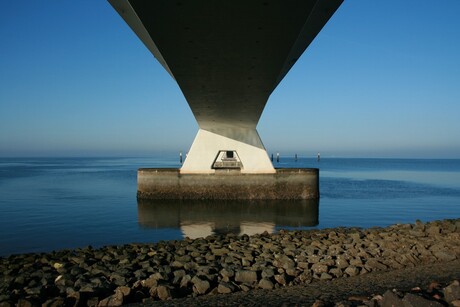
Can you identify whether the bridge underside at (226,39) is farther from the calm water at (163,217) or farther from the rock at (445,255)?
the calm water at (163,217)

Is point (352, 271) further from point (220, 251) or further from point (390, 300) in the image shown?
point (220, 251)

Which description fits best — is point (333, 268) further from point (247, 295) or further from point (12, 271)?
point (12, 271)

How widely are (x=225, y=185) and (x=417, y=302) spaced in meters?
20.2

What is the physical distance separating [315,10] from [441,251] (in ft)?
19.5

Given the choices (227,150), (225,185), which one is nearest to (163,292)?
(225,185)

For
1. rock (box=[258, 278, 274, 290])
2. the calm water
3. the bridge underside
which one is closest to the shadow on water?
the calm water

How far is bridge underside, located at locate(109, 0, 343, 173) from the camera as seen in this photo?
7855 mm

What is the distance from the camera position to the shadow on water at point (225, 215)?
18266 millimetres

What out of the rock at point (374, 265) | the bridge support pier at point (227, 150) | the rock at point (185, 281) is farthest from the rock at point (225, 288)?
the bridge support pier at point (227, 150)

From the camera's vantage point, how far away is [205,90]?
1612 centimetres

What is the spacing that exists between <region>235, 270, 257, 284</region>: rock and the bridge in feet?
16.3

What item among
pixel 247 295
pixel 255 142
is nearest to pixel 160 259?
pixel 247 295

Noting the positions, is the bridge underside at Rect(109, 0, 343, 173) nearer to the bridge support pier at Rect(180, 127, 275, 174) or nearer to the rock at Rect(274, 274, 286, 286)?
the rock at Rect(274, 274, 286, 286)

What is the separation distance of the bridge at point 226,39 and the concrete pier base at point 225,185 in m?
6.94
